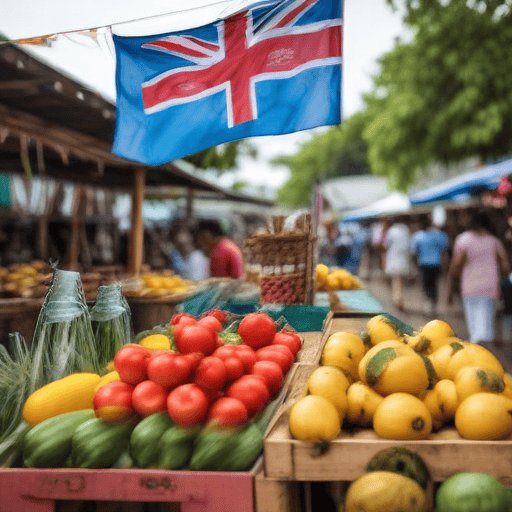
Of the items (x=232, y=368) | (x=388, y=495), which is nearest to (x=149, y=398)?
(x=232, y=368)

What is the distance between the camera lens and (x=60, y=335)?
233 centimetres

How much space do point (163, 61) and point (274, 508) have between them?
2.94 metres

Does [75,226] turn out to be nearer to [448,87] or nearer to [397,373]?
[397,373]

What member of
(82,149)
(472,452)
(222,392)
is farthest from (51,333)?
(82,149)

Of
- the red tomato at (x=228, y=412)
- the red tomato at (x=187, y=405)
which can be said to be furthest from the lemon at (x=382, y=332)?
the red tomato at (x=187, y=405)

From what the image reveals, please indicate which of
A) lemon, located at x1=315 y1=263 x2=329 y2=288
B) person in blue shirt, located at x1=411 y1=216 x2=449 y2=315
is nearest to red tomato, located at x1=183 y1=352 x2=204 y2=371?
lemon, located at x1=315 y1=263 x2=329 y2=288

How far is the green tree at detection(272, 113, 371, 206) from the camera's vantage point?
176 ft

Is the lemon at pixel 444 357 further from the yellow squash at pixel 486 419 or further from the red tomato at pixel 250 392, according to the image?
the red tomato at pixel 250 392

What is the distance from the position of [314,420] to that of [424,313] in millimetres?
9545

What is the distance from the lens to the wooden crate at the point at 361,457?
5.58ft

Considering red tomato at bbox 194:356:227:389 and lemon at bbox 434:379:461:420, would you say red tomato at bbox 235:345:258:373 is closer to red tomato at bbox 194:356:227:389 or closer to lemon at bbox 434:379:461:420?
red tomato at bbox 194:356:227:389

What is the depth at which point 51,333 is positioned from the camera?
2.33 meters

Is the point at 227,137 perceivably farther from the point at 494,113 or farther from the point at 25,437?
the point at 494,113

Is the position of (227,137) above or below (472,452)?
above
